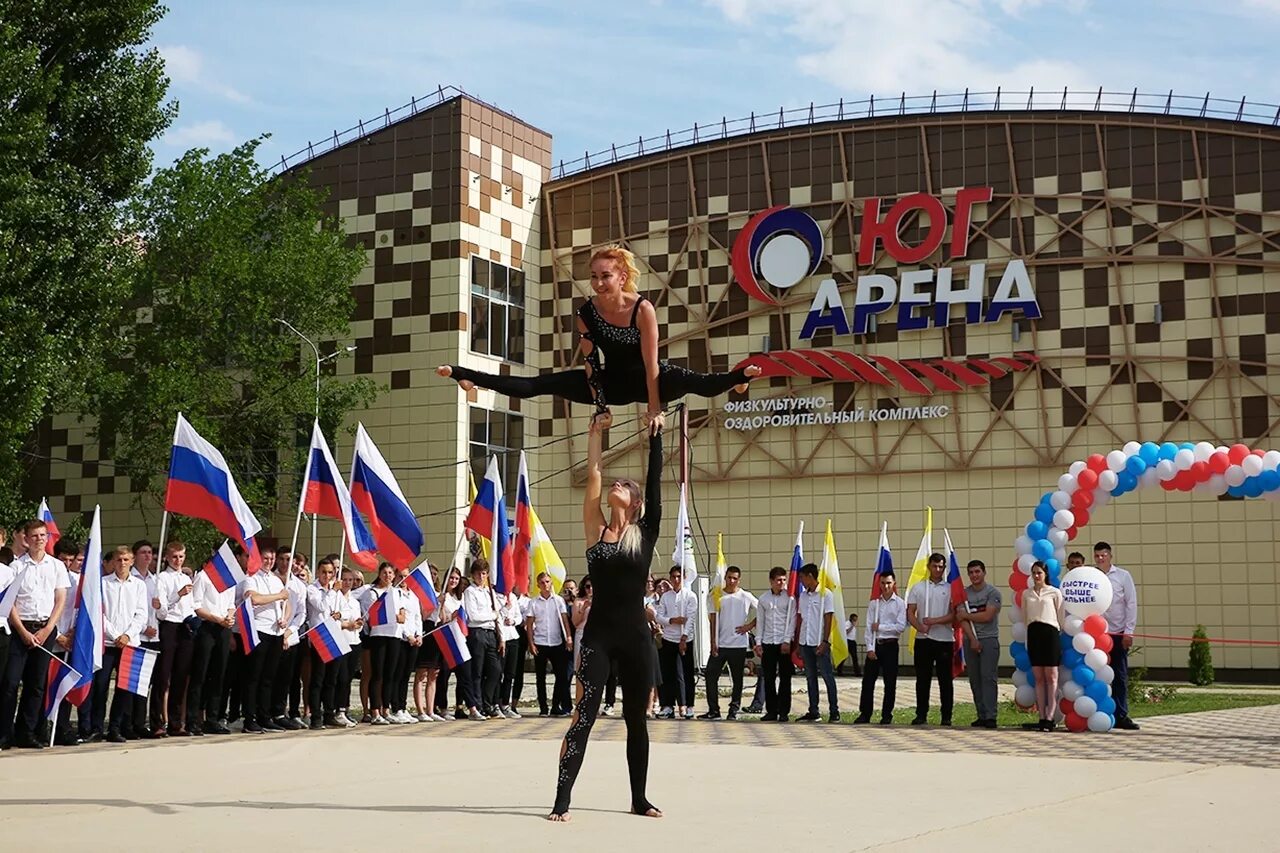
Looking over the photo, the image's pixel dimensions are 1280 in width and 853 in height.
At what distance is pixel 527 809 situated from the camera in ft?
24.1

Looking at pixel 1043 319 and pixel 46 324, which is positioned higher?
pixel 1043 319

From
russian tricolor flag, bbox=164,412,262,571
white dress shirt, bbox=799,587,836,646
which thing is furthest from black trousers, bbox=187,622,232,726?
white dress shirt, bbox=799,587,836,646

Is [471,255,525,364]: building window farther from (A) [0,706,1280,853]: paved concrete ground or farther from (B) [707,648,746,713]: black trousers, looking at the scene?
(A) [0,706,1280,853]: paved concrete ground

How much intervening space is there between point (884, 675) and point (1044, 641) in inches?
77.8

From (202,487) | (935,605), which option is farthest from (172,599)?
(935,605)

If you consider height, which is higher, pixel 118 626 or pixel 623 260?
pixel 623 260

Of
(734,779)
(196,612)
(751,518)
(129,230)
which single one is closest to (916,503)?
(751,518)

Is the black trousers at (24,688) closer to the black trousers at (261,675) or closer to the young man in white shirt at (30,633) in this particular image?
the young man in white shirt at (30,633)

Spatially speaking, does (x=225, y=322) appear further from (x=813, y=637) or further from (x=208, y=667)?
(x=813, y=637)

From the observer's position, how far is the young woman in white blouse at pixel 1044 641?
1431 centimetres

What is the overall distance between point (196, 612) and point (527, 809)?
23.5 ft

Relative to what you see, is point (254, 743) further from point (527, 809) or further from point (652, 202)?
point (652, 202)

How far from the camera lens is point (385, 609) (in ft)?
50.4

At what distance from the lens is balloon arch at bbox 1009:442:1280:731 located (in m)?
14.1
